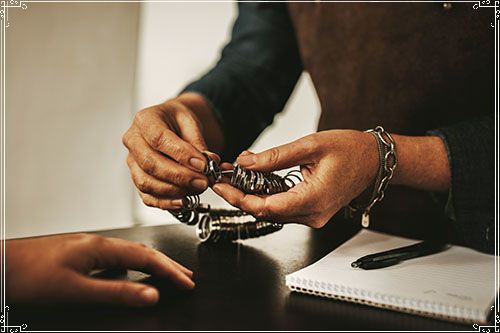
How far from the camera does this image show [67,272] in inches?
20.6

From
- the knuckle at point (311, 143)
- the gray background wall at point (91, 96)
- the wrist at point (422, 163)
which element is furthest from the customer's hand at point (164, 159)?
the gray background wall at point (91, 96)

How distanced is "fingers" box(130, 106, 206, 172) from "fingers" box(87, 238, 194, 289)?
0.54ft

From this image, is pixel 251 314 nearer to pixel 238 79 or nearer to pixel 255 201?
pixel 255 201

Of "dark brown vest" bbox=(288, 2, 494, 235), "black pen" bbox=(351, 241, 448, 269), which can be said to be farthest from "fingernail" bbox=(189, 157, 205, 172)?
"dark brown vest" bbox=(288, 2, 494, 235)

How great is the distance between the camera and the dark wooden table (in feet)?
1.69

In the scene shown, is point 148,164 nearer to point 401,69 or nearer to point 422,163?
point 422,163

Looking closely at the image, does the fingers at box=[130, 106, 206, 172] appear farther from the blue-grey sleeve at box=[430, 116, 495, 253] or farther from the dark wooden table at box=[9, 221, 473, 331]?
the blue-grey sleeve at box=[430, 116, 495, 253]

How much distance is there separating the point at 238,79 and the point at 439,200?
512 millimetres

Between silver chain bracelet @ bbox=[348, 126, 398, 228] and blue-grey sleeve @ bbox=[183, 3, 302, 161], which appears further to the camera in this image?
blue-grey sleeve @ bbox=[183, 3, 302, 161]

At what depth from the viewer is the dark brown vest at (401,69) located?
100cm

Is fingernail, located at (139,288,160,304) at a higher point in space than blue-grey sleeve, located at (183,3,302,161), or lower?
lower

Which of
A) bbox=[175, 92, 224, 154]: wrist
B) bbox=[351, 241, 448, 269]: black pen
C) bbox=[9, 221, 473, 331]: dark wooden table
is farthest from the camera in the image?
bbox=[175, 92, 224, 154]: wrist

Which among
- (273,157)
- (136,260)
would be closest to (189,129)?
(273,157)

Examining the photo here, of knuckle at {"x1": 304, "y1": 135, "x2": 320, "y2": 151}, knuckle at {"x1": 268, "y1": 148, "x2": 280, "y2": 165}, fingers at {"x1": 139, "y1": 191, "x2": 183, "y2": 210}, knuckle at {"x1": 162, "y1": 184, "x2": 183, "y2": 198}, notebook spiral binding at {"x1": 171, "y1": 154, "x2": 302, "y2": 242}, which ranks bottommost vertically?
notebook spiral binding at {"x1": 171, "y1": 154, "x2": 302, "y2": 242}
